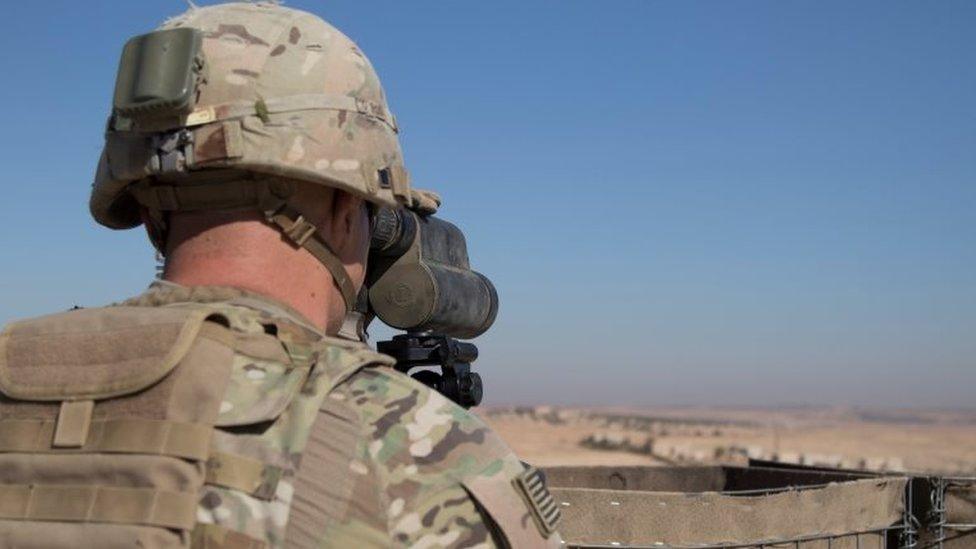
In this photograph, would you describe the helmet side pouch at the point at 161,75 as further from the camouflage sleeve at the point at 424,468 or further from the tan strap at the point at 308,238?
the camouflage sleeve at the point at 424,468

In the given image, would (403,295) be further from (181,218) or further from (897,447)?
(897,447)

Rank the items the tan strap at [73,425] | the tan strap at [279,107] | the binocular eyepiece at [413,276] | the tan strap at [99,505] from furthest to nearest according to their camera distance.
Answer: the binocular eyepiece at [413,276] < the tan strap at [279,107] < the tan strap at [73,425] < the tan strap at [99,505]

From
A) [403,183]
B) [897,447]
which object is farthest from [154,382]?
[897,447]

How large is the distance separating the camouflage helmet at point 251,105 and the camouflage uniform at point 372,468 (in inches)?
16.3

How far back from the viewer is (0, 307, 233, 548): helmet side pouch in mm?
2043

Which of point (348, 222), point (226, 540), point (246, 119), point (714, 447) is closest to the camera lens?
point (226, 540)

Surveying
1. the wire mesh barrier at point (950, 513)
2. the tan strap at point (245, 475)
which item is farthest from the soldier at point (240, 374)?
the wire mesh barrier at point (950, 513)

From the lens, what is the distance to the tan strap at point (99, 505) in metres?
2.02

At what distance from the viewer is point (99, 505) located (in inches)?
81.4

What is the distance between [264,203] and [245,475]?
2.24ft

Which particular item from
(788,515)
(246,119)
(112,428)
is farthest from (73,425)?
(788,515)

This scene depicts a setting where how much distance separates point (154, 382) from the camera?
2.11m

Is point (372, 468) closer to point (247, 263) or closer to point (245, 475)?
point (245, 475)

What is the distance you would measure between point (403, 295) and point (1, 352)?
1.41m
